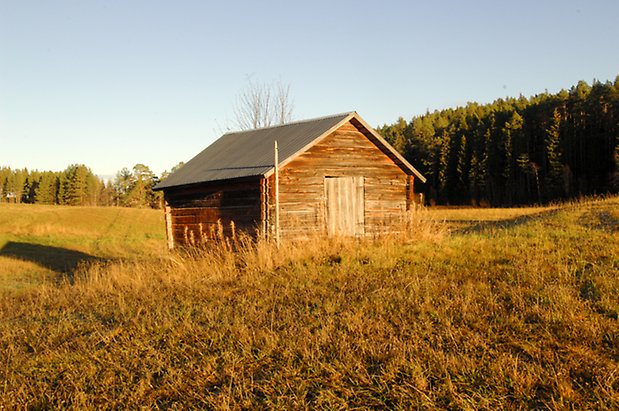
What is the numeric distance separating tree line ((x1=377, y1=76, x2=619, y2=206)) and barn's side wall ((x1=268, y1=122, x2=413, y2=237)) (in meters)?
49.9

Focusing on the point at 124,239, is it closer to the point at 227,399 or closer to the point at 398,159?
the point at 398,159

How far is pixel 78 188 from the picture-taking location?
99938 mm

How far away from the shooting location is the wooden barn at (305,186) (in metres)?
14.2

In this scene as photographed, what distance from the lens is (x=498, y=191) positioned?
7394 cm

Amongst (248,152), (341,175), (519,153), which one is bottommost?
(341,175)

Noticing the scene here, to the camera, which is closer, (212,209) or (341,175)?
(341,175)

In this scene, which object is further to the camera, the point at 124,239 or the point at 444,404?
the point at 124,239

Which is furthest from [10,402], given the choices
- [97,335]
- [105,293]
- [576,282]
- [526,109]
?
[526,109]

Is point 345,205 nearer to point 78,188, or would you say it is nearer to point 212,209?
point 212,209

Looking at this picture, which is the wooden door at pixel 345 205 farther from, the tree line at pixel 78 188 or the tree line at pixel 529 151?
the tree line at pixel 78 188

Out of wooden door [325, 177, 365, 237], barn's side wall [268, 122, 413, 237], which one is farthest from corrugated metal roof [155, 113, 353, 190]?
wooden door [325, 177, 365, 237]

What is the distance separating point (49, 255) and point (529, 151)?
6708cm

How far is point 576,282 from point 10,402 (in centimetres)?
774

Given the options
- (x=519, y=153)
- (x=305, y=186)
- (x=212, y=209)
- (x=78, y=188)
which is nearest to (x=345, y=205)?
(x=305, y=186)
